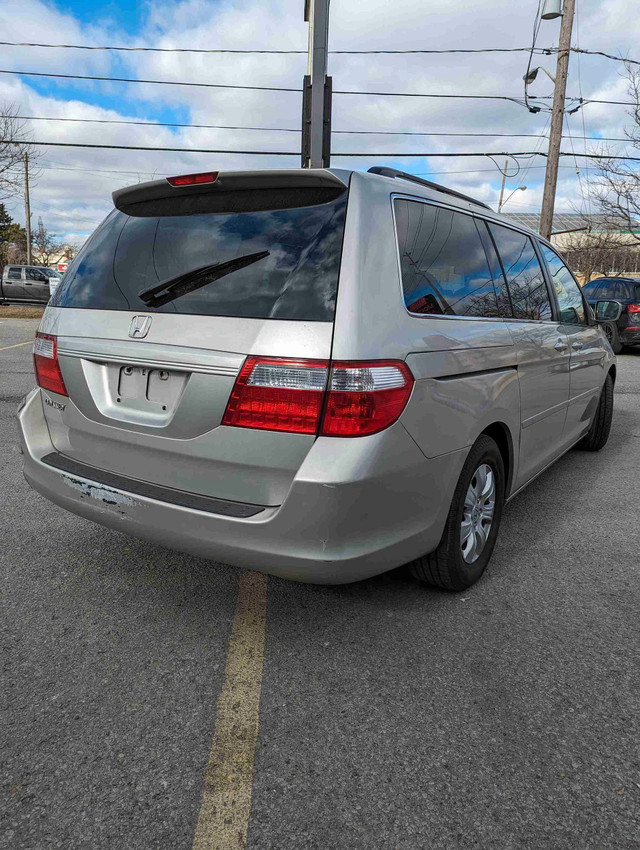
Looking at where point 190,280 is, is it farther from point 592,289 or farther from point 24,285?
point 24,285

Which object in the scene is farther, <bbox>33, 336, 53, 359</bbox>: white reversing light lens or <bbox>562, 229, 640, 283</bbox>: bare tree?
<bbox>562, 229, 640, 283</bbox>: bare tree

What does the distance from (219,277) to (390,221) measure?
0.67m

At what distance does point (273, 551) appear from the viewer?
7.38 feet

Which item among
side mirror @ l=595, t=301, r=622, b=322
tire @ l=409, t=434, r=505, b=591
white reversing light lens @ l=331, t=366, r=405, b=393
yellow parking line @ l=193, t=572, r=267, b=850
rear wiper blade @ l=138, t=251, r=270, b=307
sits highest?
rear wiper blade @ l=138, t=251, r=270, b=307

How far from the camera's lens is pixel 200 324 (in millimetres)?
2324

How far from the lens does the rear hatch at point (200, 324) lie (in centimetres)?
222

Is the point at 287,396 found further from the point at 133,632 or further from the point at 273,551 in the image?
the point at 133,632

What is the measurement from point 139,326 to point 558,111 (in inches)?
797

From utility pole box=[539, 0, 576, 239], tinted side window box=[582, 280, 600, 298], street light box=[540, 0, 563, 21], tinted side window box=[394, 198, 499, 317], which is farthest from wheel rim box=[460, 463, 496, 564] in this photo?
street light box=[540, 0, 563, 21]

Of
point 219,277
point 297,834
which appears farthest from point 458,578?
point 219,277

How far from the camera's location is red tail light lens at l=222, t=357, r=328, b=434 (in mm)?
2150

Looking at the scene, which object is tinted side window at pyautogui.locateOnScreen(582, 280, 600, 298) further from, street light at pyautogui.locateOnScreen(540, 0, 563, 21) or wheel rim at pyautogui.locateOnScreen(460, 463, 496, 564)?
wheel rim at pyautogui.locateOnScreen(460, 463, 496, 564)

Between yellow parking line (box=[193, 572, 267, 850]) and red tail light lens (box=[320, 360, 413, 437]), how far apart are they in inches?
37.0

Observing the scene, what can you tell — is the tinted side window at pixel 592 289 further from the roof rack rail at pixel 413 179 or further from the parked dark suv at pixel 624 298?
the roof rack rail at pixel 413 179
